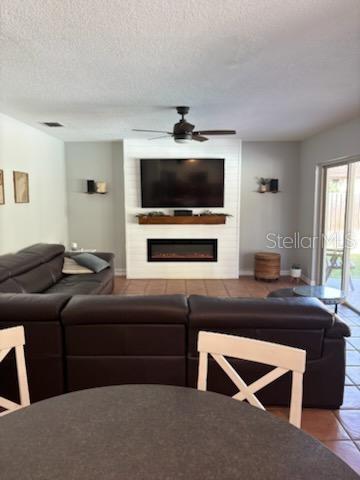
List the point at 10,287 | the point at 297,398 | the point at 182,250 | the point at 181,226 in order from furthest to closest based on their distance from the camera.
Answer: the point at 182,250 < the point at 181,226 < the point at 10,287 < the point at 297,398

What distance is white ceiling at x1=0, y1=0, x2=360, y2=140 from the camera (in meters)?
1.97

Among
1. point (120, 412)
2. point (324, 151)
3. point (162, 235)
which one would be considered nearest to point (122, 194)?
point (162, 235)

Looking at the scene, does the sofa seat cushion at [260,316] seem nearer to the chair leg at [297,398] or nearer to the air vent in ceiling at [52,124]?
the chair leg at [297,398]

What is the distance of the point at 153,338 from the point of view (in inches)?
92.9

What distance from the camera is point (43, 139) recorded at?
5629mm

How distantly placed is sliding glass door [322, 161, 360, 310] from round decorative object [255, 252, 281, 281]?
78 cm

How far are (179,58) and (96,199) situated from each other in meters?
4.43

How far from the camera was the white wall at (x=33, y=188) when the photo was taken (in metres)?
4.48

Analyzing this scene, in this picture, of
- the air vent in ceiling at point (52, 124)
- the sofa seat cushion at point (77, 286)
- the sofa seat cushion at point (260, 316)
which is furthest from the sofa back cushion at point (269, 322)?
the air vent in ceiling at point (52, 124)

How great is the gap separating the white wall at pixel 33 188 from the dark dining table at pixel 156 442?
374cm

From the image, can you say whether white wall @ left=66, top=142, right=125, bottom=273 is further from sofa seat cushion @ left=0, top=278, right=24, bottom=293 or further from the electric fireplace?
sofa seat cushion @ left=0, top=278, right=24, bottom=293

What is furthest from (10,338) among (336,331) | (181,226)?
(181,226)

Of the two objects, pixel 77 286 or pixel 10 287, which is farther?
pixel 77 286

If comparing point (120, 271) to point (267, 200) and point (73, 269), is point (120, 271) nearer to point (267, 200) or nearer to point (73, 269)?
point (73, 269)
